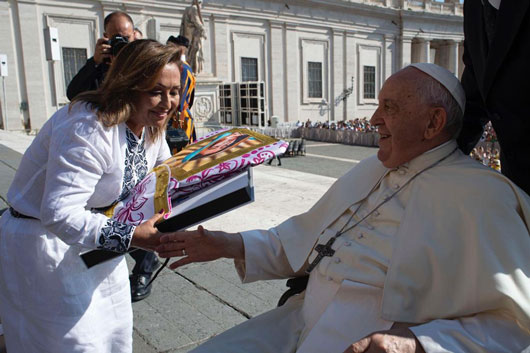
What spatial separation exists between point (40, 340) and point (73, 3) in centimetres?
2500

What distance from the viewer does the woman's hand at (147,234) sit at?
1746 mm

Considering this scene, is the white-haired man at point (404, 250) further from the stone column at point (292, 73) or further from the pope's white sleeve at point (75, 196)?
the stone column at point (292, 73)

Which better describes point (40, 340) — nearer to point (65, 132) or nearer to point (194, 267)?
point (65, 132)

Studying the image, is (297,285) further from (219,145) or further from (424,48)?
(424,48)

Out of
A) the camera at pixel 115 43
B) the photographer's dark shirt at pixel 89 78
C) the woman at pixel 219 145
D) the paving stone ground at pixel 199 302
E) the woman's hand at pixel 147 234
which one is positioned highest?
the camera at pixel 115 43

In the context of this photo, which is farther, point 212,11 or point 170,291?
point 212,11

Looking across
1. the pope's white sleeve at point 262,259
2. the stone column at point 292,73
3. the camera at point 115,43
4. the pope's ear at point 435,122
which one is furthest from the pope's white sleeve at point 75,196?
the stone column at point 292,73

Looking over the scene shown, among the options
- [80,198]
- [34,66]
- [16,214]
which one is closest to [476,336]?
[80,198]

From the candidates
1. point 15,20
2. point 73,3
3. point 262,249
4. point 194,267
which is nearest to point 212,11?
point 73,3

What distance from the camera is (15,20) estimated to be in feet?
72.5

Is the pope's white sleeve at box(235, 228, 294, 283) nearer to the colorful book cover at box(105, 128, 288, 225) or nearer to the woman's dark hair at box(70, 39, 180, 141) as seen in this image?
the colorful book cover at box(105, 128, 288, 225)

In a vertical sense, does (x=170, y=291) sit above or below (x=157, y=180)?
below

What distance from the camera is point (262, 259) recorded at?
2.12m

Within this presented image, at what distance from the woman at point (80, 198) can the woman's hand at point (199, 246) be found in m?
0.09
